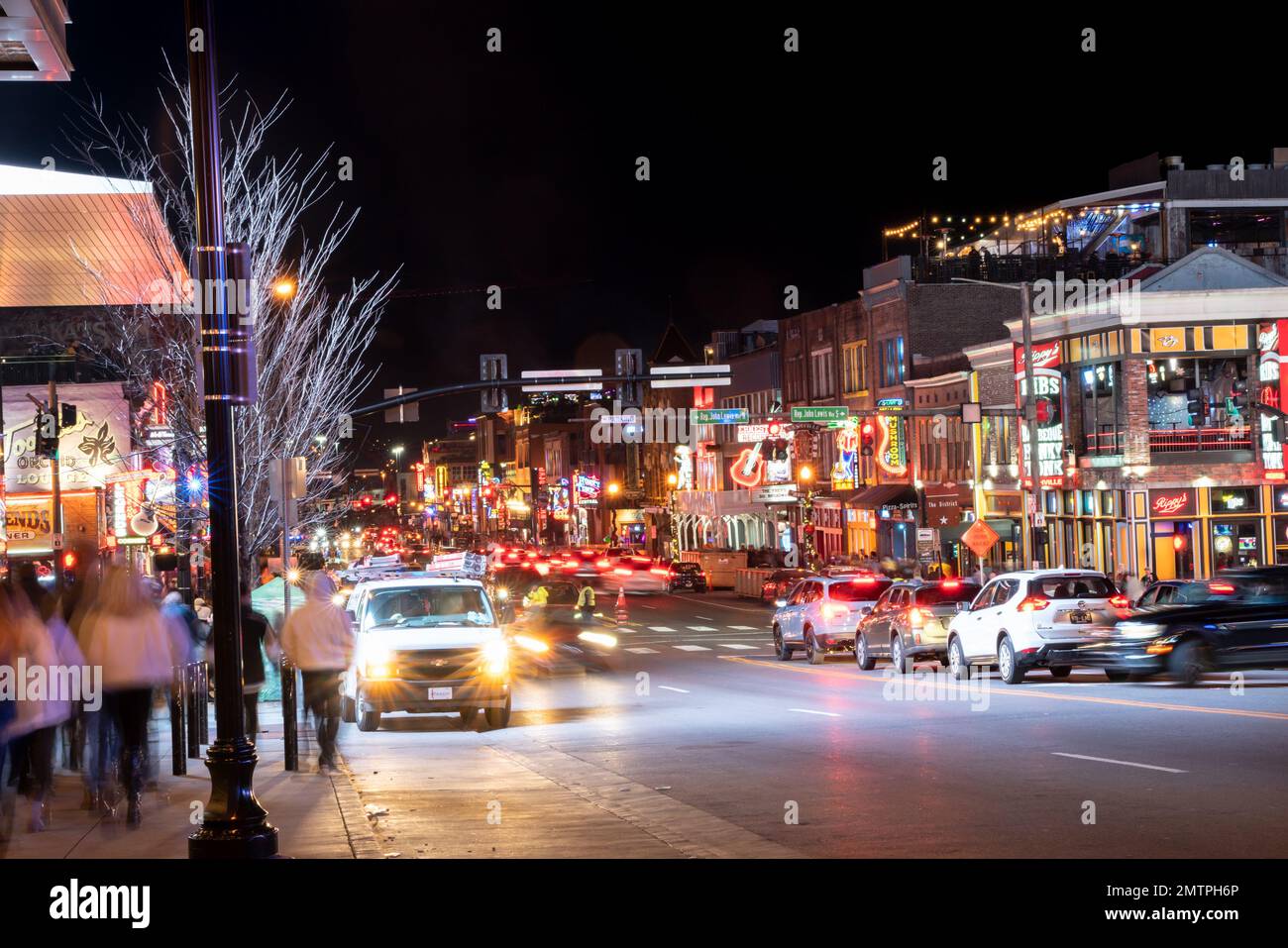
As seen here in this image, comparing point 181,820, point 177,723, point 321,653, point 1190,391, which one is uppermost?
point 1190,391

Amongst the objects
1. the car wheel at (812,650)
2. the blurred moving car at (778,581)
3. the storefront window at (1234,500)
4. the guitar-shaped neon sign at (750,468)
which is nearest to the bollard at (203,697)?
the car wheel at (812,650)

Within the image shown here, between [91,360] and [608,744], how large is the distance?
3513 centimetres

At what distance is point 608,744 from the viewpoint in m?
18.2

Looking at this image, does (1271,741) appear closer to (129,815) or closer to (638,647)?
(129,815)

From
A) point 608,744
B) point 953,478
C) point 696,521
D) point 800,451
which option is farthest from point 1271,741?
point 696,521

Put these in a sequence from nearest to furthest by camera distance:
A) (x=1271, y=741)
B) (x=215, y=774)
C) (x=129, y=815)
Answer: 1. (x=215, y=774)
2. (x=129, y=815)
3. (x=1271, y=741)

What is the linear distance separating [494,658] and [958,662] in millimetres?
10441

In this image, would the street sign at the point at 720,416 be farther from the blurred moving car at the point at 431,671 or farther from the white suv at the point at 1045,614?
the blurred moving car at the point at 431,671

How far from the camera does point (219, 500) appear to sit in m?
10.2

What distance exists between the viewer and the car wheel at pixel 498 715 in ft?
66.7

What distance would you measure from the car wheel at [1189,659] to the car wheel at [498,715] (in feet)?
32.9

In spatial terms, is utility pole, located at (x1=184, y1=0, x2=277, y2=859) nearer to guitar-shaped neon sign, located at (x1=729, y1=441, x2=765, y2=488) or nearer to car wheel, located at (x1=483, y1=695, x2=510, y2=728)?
car wheel, located at (x1=483, y1=695, x2=510, y2=728)

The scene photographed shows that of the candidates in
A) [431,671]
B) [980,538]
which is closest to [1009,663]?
[431,671]

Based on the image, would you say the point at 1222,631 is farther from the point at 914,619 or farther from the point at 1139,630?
the point at 914,619
